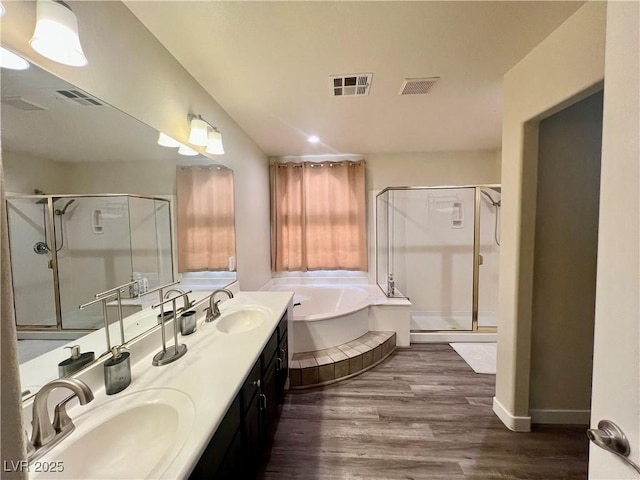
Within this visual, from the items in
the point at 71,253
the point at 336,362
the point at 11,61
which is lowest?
the point at 336,362

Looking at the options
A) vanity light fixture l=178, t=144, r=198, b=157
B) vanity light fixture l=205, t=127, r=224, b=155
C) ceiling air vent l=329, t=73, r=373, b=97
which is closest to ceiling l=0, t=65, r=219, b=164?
vanity light fixture l=178, t=144, r=198, b=157

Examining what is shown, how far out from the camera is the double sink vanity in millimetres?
766

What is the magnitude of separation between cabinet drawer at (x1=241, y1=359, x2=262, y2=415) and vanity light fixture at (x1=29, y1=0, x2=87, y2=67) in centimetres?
140

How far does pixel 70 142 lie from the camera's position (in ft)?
3.46

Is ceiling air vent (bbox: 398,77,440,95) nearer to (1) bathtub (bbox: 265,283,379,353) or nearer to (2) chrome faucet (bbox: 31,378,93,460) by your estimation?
(1) bathtub (bbox: 265,283,379,353)

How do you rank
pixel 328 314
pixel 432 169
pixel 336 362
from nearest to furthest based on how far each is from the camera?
pixel 336 362, pixel 328 314, pixel 432 169

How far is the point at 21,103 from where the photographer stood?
866mm

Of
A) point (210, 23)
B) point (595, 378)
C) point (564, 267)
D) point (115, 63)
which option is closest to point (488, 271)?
point (564, 267)

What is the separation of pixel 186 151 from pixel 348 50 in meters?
1.20

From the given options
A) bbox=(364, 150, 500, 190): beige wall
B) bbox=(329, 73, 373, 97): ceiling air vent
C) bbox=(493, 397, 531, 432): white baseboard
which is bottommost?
bbox=(493, 397, 531, 432): white baseboard

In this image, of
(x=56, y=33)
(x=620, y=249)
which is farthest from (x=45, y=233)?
(x=620, y=249)

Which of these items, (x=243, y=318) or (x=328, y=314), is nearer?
(x=243, y=318)

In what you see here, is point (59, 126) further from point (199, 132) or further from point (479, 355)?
point (479, 355)

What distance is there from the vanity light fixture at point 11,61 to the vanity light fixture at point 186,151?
87cm
